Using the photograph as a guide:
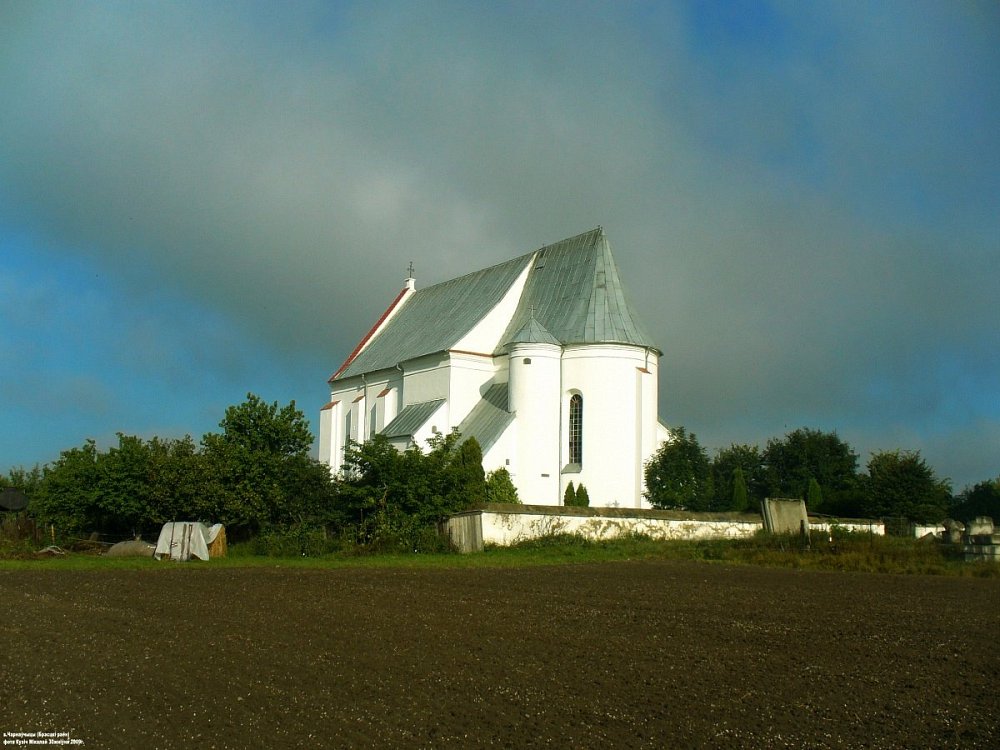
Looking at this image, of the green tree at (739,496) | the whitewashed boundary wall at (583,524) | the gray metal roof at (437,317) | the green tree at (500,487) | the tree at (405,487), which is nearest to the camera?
the whitewashed boundary wall at (583,524)

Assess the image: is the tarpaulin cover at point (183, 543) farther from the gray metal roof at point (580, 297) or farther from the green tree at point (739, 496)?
the green tree at point (739, 496)

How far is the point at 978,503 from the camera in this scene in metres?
55.0

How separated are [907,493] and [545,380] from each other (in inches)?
580

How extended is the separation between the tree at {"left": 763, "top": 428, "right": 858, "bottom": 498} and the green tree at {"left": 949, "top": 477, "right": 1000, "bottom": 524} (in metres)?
6.11

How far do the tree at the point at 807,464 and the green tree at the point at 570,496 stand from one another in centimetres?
2344

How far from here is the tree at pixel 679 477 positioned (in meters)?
35.5

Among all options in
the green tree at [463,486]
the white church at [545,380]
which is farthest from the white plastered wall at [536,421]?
the green tree at [463,486]

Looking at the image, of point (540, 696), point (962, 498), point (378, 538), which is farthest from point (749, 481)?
point (540, 696)

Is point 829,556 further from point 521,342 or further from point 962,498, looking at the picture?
point 962,498

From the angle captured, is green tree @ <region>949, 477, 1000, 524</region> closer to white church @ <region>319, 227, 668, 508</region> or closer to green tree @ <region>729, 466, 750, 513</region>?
green tree @ <region>729, 466, 750, 513</region>

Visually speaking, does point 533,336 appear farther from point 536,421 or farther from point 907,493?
point 907,493

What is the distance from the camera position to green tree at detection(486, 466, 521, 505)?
33.8 m

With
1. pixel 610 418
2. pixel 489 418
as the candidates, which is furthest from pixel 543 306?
pixel 610 418

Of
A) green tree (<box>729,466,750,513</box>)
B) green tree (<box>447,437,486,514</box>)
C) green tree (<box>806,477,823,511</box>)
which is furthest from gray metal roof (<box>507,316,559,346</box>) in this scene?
green tree (<box>806,477,823,511</box>)
